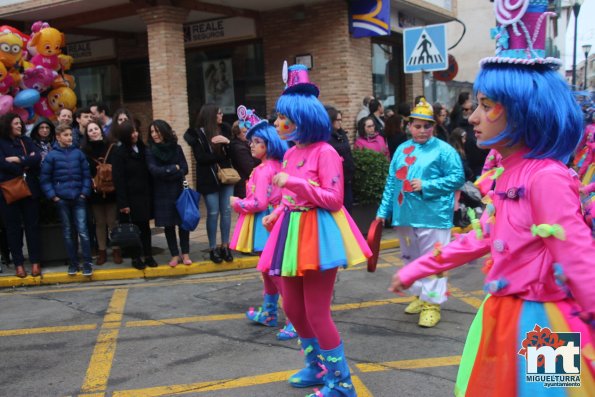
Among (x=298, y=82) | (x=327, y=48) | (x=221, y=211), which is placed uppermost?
(x=327, y=48)

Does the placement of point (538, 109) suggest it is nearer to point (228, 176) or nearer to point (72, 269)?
point (228, 176)

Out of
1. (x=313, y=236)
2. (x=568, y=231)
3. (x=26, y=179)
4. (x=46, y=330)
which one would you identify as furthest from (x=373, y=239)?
(x=26, y=179)

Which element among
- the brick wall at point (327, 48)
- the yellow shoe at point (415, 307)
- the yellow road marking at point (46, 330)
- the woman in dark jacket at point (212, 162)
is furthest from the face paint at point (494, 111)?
the brick wall at point (327, 48)

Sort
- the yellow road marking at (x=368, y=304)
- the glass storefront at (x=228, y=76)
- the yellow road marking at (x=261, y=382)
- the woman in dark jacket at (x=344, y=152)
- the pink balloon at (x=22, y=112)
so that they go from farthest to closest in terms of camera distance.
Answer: the glass storefront at (x=228, y=76) → the pink balloon at (x=22, y=112) → the woman in dark jacket at (x=344, y=152) → the yellow road marking at (x=368, y=304) → the yellow road marking at (x=261, y=382)

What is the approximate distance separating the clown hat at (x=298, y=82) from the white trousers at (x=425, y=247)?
6.44 feet

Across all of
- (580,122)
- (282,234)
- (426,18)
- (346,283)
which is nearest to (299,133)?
(282,234)

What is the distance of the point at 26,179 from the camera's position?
276 inches

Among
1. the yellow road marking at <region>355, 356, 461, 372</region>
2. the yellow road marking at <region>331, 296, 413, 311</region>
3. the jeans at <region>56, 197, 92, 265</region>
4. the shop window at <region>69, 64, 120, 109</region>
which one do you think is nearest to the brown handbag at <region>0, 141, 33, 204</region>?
the jeans at <region>56, 197, 92, 265</region>

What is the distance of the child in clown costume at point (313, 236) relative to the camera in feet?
11.1

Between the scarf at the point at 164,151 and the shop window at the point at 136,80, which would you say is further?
the shop window at the point at 136,80

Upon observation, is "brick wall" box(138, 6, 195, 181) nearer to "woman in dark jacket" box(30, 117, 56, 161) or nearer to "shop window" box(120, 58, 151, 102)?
"woman in dark jacket" box(30, 117, 56, 161)

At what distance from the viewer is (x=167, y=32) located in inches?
435

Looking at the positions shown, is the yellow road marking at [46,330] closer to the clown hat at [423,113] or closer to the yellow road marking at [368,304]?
the yellow road marking at [368,304]

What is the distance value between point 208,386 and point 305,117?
75.3 inches
